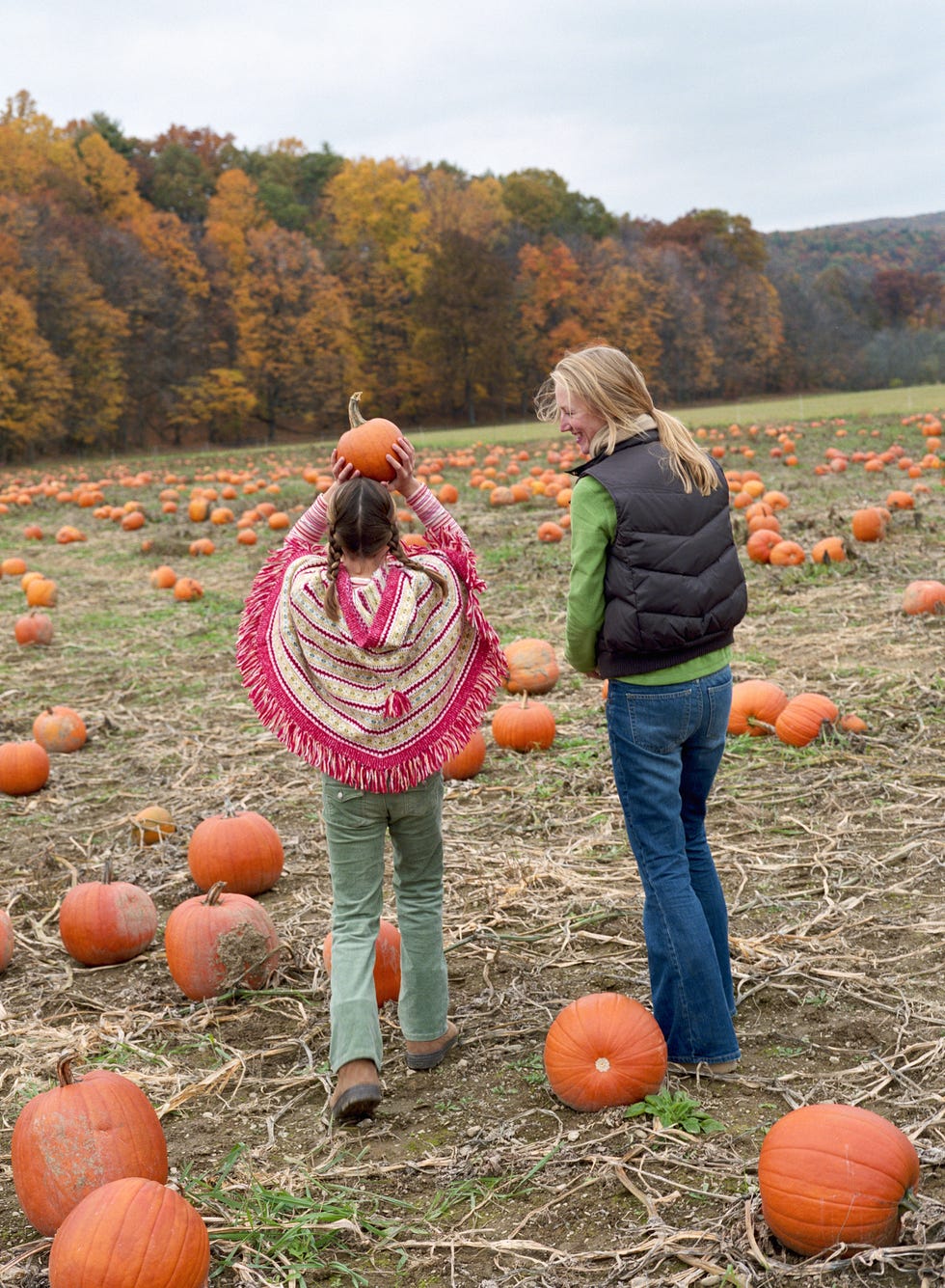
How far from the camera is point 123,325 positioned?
54.3 m

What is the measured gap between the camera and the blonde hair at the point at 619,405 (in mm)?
3389

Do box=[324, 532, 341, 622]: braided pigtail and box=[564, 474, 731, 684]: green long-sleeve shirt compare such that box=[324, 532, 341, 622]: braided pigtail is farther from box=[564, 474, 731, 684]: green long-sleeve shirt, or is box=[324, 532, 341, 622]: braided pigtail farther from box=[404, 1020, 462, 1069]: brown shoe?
box=[404, 1020, 462, 1069]: brown shoe

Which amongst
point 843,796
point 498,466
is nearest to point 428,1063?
point 843,796

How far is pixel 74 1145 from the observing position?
2.98m

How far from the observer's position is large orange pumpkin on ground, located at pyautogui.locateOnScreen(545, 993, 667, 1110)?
3359mm

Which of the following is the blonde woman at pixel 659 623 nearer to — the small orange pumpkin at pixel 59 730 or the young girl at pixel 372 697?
the young girl at pixel 372 697

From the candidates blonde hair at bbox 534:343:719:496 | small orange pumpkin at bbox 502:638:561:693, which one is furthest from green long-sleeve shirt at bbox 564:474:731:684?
small orange pumpkin at bbox 502:638:561:693

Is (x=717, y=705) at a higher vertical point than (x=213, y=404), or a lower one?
lower

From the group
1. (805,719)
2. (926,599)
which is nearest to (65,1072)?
(805,719)

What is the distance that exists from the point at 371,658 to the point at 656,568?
86cm

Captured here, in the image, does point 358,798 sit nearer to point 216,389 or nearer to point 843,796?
point 843,796

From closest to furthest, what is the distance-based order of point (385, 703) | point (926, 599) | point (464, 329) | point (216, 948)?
point (385, 703)
point (216, 948)
point (926, 599)
point (464, 329)

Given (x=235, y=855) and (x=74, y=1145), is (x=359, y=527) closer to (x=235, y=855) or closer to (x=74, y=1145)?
(x=74, y=1145)

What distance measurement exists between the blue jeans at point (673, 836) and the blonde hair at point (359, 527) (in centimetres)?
74
